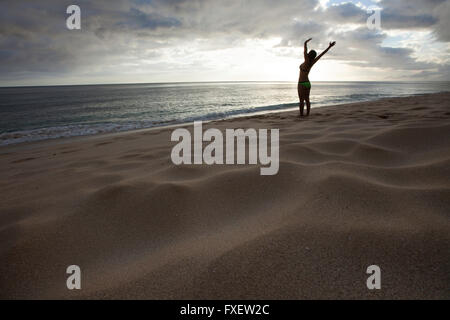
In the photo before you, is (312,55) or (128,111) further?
(128,111)

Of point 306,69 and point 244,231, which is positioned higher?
point 306,69

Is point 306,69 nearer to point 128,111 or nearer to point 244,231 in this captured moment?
point 244,231

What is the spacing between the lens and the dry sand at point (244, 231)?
982 mm

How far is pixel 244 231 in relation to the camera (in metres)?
1.34

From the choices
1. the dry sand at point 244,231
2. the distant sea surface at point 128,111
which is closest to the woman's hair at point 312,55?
the dry sand at point 244,231

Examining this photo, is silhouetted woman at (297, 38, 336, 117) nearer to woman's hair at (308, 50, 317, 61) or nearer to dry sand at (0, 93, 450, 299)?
woman's hair at (308, 50, 317, 61)

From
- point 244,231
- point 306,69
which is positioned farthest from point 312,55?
point 244,231

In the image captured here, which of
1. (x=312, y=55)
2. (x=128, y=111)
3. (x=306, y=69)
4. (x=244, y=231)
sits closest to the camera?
(x=244, y=231)

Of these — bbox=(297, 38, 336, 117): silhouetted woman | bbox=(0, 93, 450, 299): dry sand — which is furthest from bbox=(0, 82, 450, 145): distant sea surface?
bbox=(0, 93, 450, 299): dry sand

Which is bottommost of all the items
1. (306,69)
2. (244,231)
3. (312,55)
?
(244,231)

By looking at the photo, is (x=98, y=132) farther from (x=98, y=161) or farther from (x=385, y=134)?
(x=385, y=134)

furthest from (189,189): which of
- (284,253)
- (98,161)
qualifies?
(98,161)

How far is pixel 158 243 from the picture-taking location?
1388 millimetres

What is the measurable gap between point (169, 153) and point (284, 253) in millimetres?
2537
